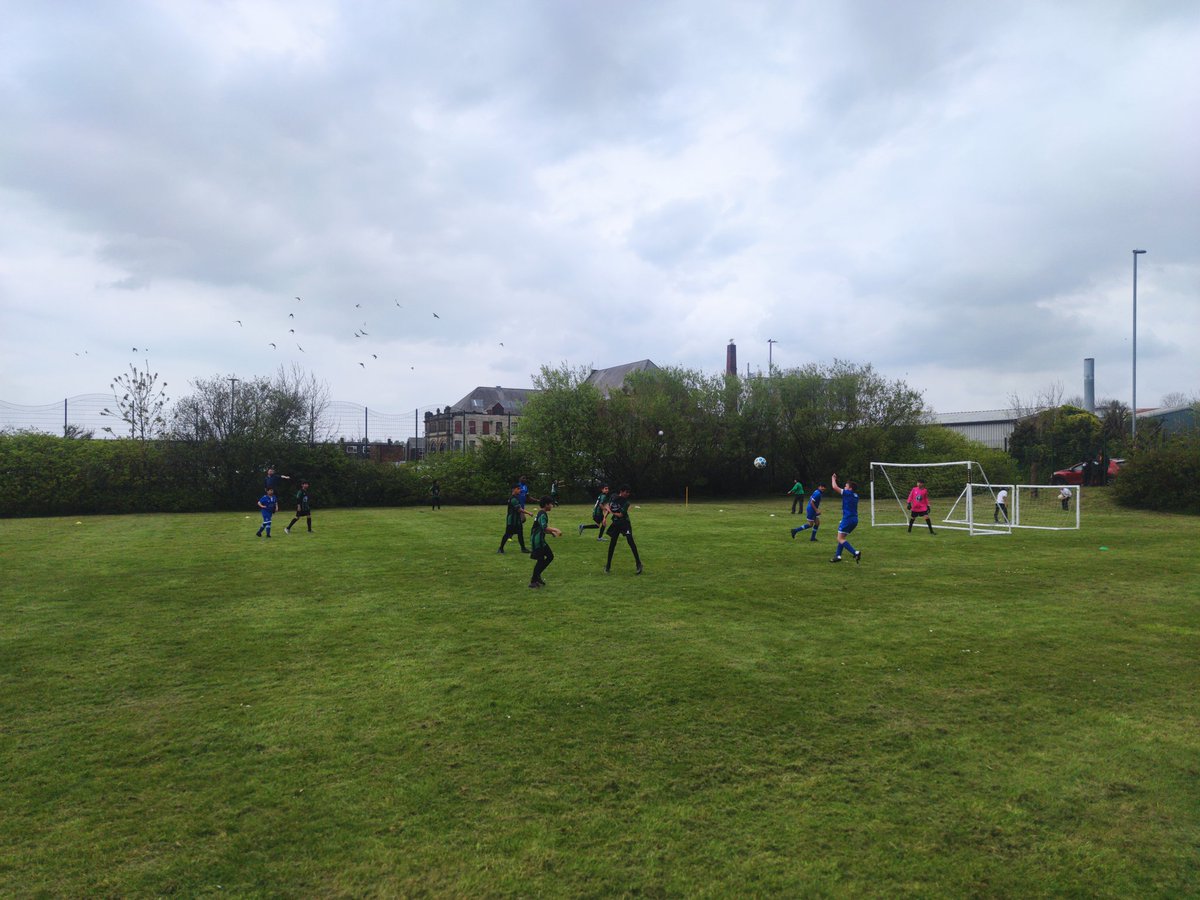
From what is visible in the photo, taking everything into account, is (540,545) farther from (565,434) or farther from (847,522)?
(565,434)

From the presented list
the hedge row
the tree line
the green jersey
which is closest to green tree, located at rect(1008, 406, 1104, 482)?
the tree line

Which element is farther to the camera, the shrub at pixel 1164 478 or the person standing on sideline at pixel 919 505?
the shrub at pixel 1164 478

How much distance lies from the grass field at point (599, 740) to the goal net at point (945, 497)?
14.8 m

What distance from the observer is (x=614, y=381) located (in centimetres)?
10106

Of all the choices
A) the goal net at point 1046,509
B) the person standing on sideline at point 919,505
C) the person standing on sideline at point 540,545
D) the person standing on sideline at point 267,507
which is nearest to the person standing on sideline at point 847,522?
the person standing on sideline at point 540,545

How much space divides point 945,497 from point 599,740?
134 ft

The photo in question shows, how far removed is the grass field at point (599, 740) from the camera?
4391 mm

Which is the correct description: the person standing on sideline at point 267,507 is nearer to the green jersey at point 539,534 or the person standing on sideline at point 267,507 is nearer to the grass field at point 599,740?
the grass field at point 599,740

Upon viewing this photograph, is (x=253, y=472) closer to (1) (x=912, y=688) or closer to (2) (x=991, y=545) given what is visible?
(2) (x=991, y=545)

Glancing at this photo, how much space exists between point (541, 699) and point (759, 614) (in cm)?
484

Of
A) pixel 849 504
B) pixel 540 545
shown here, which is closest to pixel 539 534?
pixel 540 545

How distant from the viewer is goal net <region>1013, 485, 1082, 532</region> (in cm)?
2564

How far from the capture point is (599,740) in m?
6.18

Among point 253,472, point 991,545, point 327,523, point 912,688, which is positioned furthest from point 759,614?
point 253,472
